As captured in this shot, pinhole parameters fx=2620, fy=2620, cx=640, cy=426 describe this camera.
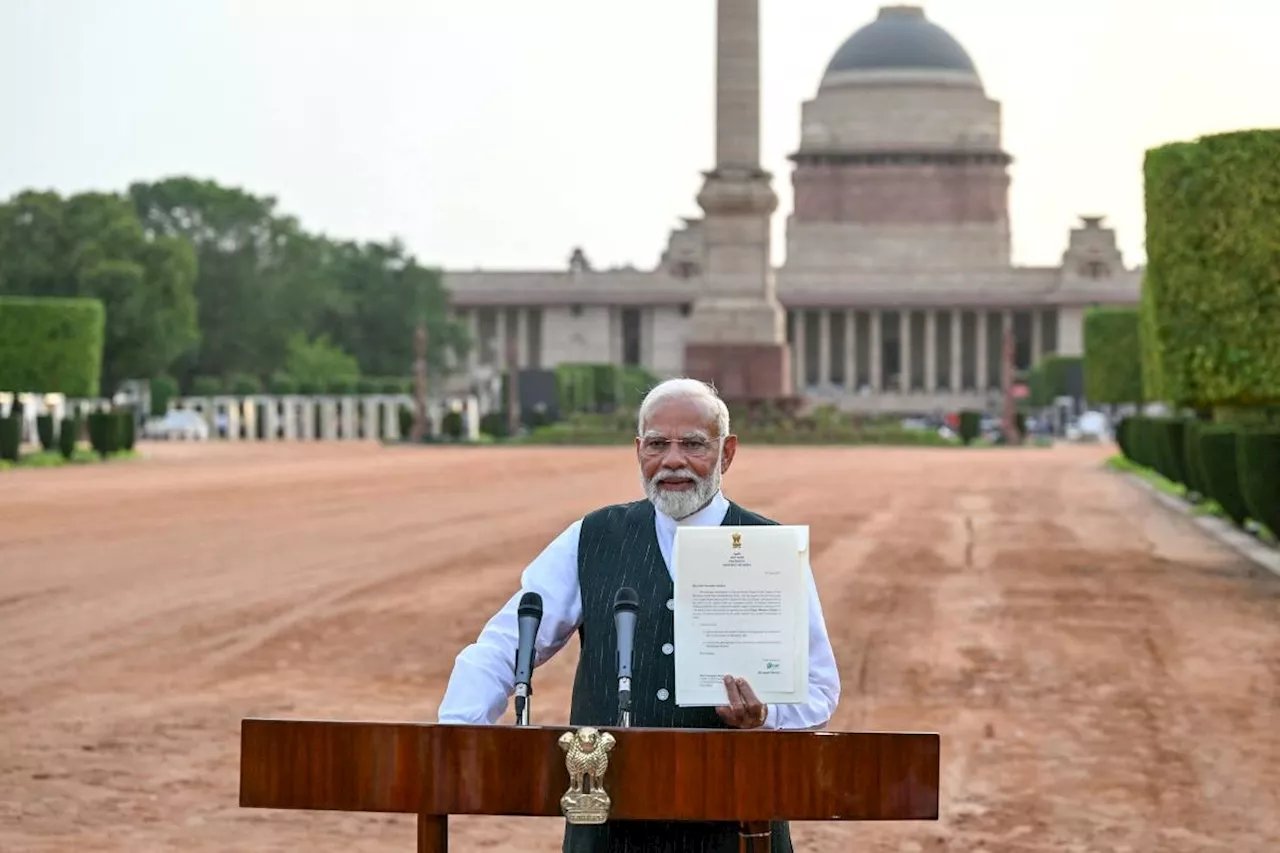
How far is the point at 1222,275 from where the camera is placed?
30000 mm

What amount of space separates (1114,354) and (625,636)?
61.0 metres

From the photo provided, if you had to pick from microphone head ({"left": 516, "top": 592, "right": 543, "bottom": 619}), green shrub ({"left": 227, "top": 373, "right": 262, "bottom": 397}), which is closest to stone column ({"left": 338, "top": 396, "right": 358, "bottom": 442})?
green shrub ({"left": 227, "top": 373, "right": 262, "bottom": 397})

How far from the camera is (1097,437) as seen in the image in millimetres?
90312

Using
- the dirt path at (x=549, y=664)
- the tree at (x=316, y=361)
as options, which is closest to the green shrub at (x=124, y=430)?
the dirt path at (x=549, y=664)

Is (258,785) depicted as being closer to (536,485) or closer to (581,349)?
(536,485)

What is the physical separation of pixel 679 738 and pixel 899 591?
16070 millimetres

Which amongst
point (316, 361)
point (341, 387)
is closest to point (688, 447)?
point (341, 387)

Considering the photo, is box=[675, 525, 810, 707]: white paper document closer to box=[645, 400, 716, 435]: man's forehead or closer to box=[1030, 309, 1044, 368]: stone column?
box=[645, 400, 716, 435]: man's forehead

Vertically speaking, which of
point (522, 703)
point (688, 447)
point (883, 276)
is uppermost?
point (883, 276)

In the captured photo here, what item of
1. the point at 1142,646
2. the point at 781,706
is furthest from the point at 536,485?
the point at 781,706

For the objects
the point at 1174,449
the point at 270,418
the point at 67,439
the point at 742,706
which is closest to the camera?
the point at 742,706

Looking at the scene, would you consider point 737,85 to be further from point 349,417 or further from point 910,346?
point 910,346

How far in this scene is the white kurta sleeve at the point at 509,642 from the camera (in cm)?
544

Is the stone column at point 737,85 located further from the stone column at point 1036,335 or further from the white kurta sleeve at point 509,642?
the stone column at point 1036,335
